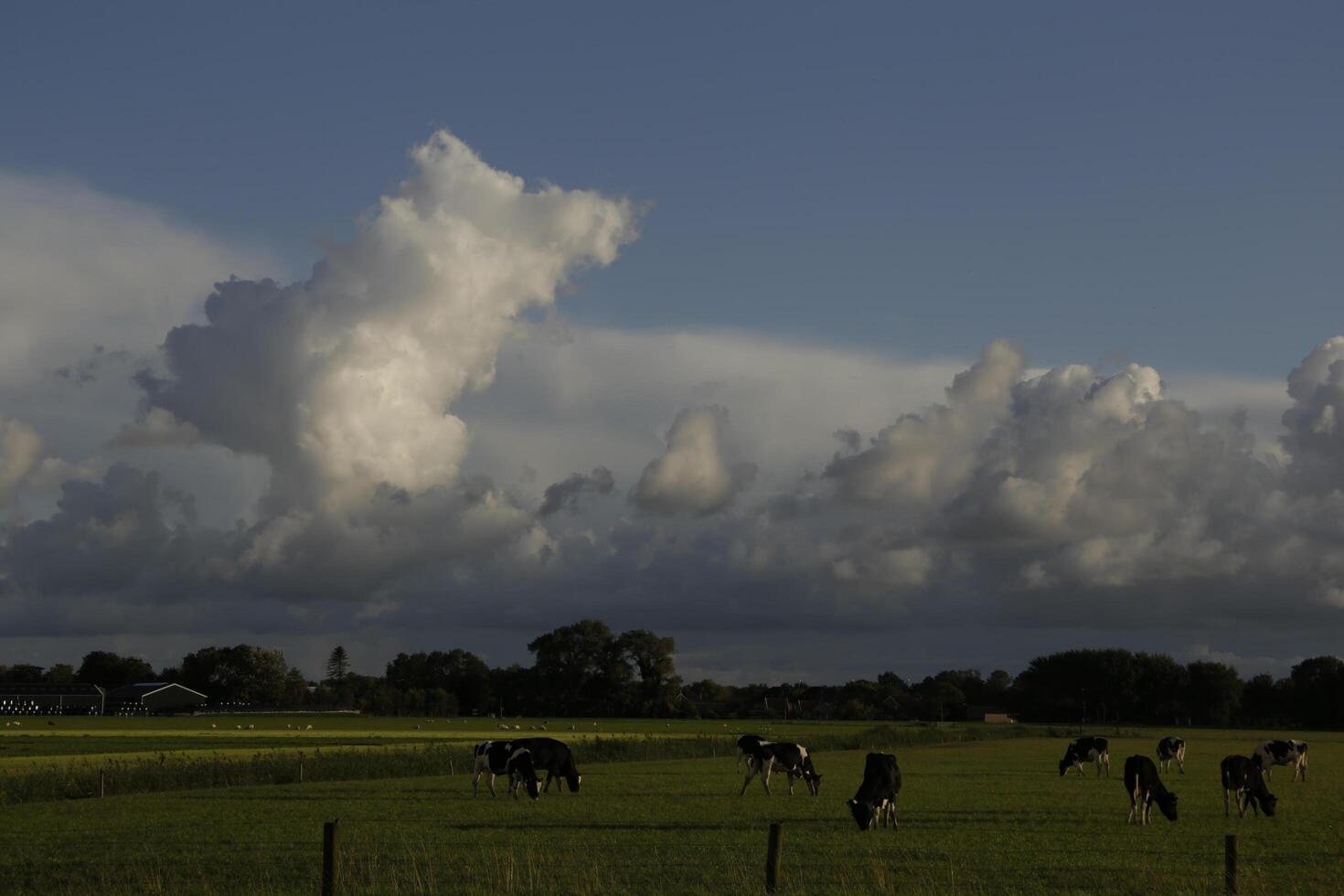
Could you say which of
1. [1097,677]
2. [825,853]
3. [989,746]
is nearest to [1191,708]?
[1097,677]

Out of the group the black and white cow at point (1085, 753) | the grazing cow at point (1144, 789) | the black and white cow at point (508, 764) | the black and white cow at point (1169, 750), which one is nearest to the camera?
the grazing cow at point (1144, 789)

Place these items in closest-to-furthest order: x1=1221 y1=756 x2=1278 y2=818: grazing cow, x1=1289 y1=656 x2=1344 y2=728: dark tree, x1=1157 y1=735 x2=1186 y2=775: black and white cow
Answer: x1=1221 y1=756 x2=1278 y2=818: grazing cow → x1=1157 y1=735 x2=1186 y2=775: black and white cow → x1=1289 y1=656 x2=1344 y2=728: dark tree

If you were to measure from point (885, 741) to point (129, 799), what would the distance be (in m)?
59.9

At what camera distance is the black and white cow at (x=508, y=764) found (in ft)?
134

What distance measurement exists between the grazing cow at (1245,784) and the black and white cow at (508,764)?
1957 cm

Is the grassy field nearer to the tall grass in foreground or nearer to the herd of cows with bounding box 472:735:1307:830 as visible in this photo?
the herd of cows with bounding box 472:735:1307:830

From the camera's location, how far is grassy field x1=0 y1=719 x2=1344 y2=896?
21.3 metres

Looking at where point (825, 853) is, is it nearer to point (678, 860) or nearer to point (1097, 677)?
point (678, 860)

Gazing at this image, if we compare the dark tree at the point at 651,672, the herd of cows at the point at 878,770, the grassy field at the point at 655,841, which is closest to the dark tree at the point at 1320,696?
the dark tree at the point at 651,672

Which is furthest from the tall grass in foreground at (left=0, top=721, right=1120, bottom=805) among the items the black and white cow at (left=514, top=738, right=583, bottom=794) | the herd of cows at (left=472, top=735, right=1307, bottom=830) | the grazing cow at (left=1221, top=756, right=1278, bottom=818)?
the grazing cow at (left=1221, top=756, right=1278, bottom=818)

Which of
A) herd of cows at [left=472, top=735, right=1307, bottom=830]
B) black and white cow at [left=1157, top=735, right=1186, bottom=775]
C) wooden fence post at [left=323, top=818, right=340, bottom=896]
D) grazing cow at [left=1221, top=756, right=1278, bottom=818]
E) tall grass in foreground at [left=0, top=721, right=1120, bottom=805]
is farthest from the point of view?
black and white cow at [left=1157, top=735, right=1186, bottom=775]

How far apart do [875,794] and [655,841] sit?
19.3ft

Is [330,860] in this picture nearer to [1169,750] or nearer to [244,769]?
[244,769]

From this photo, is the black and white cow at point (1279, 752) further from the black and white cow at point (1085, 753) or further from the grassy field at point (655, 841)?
the black and white cow at point (1085, 753)
